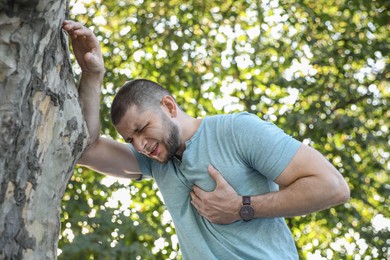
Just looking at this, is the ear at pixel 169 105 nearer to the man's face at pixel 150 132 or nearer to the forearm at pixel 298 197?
the man's face at pixel 150 132

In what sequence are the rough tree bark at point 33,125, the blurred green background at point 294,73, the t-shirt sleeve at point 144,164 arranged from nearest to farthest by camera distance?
the rough tree bark at point 33,125 < the t-shirt sleeve at point 144,164 < the blurred green background at point 294,73

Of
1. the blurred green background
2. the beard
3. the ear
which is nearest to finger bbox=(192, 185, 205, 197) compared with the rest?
the beard

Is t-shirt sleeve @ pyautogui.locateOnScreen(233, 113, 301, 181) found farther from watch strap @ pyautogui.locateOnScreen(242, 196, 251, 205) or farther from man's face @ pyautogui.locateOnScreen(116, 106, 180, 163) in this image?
man's face @ pyautogui.locateOnScreen(116, 106, 180, 163)

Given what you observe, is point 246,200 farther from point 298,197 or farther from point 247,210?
point 298,197

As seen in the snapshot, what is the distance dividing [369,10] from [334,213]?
4.64ft

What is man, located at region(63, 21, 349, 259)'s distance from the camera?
241 cm

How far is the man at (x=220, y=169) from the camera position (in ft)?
7.91

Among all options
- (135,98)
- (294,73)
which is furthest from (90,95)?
(294,73)

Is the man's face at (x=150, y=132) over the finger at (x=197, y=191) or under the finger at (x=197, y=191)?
over

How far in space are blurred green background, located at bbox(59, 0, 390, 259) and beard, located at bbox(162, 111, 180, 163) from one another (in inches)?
117

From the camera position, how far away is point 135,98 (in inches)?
99.3

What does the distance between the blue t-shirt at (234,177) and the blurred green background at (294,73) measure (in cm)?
293

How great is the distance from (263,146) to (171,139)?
0.90ft

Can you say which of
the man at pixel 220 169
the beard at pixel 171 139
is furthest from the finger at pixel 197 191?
the beard at pixel 171 139
